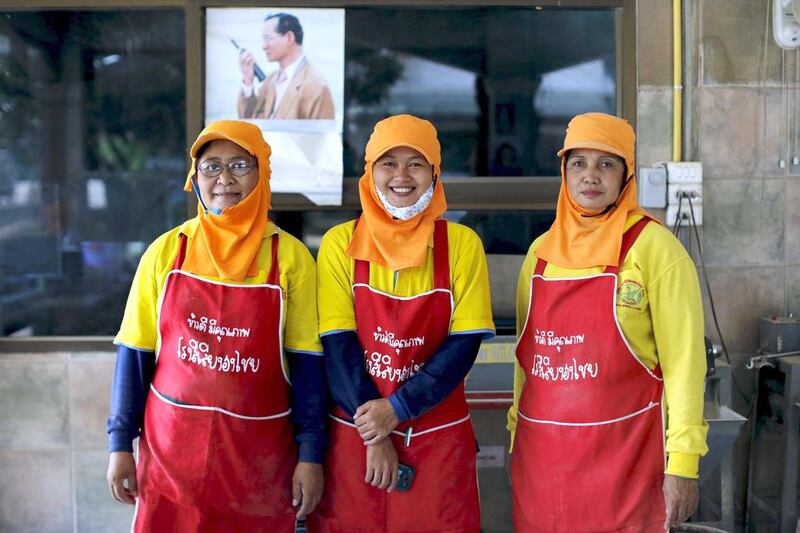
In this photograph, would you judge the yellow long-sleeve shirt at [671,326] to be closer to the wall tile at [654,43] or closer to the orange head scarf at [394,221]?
the orange head scarf at [394,221]

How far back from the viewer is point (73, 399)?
3008 mm

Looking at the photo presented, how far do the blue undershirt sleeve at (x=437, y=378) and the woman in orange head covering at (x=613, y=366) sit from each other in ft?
0.65

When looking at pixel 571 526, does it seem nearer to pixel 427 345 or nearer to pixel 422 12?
pixel 427 345

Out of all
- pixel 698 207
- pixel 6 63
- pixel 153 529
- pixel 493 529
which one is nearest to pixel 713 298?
pixel 698 207

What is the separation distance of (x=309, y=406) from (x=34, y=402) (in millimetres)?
1682

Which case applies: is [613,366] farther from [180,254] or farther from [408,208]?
[180,254]

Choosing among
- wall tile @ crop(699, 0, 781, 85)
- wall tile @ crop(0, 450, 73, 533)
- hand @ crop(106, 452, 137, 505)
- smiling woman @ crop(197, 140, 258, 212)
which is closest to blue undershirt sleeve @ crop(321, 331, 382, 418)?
smiling woman @ crop(197, 140, 258, 212)

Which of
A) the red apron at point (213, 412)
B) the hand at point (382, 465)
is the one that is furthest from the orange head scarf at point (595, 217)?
the red apron at point (213, 412)

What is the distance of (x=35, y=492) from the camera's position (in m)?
3.03

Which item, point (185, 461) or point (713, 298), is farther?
point (713, 298)

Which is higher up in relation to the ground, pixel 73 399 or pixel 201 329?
pixel 201 329

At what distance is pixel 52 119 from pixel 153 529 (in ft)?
6.54

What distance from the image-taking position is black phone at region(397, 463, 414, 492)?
6.22ft

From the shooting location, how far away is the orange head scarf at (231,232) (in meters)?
1.90
